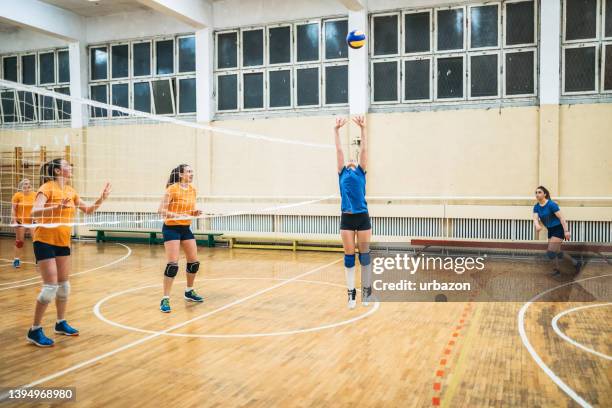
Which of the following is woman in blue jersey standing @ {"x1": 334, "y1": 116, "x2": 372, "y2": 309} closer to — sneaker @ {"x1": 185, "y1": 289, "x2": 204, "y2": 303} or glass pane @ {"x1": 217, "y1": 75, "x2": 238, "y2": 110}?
sneaker @ {"x1": 185, "y1": 289, "x2": 204, "y2": 303}

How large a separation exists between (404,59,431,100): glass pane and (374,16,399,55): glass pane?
49 centimetres

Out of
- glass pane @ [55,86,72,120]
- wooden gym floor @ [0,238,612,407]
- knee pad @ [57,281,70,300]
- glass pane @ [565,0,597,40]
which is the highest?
glass pane @ [565,0,597,40]

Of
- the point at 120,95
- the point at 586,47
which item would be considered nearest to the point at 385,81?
the point at 586,47

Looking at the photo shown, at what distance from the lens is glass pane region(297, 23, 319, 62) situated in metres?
11.7

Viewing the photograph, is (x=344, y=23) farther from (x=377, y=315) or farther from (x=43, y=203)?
(x=43, y=203)

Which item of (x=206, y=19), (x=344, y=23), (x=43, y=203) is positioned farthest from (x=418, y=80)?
(x=43, y=203)

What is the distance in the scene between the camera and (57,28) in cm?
1287

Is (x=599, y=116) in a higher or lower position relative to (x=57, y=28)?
lower

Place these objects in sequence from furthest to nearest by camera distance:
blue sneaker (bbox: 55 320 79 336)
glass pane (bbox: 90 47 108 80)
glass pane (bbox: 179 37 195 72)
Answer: glass pane (bbox: 90 47 108 80) → glass pane (bbox: 179 37 195 72) → blue sneaker (bbox: 55 320 79 336)

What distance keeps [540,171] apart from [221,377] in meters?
8.01

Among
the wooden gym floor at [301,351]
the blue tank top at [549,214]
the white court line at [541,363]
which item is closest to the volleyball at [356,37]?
the wooden gym floor at [301,351]

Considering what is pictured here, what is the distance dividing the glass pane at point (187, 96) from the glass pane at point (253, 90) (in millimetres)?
1326

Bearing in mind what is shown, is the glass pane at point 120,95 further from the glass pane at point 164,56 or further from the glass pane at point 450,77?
the glass pane at point 450,77

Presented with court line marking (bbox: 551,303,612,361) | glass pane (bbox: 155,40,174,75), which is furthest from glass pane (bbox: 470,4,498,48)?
glass pane (bbox: 155,40,174,75)
